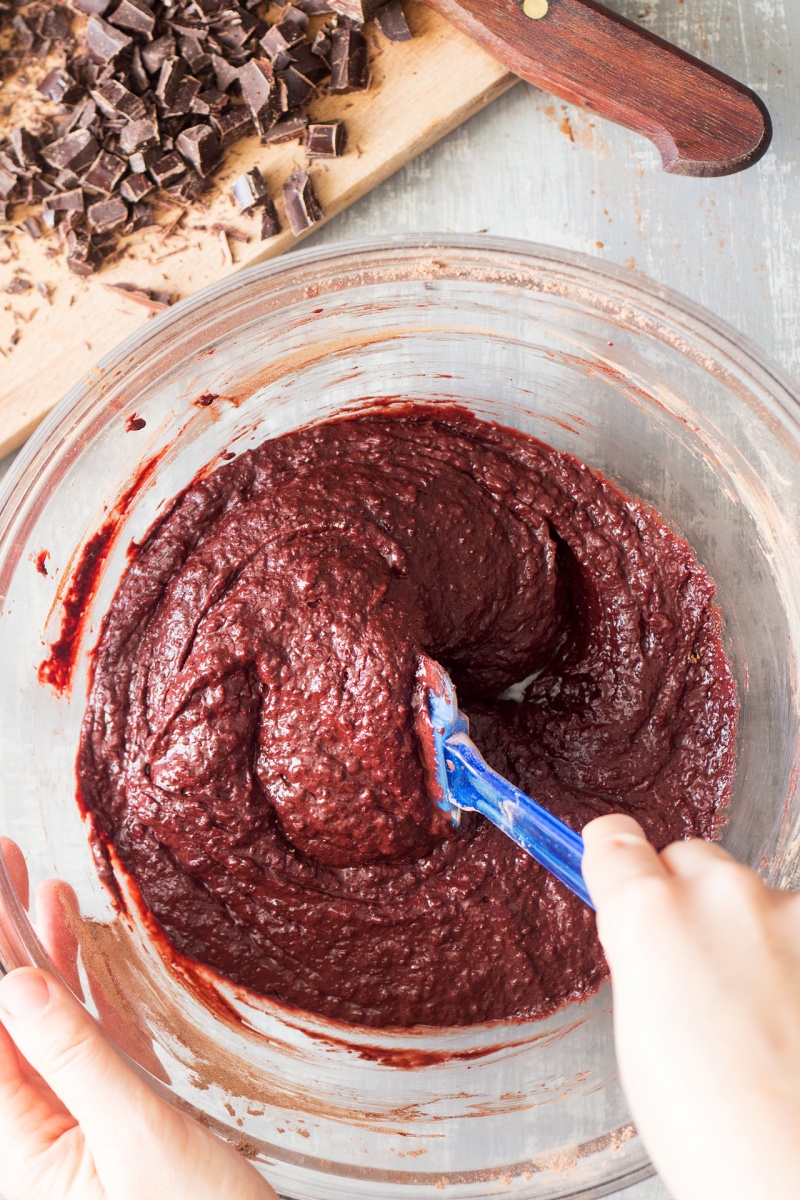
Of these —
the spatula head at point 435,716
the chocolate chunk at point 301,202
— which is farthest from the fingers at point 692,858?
the chocolate chunk at point 301,202

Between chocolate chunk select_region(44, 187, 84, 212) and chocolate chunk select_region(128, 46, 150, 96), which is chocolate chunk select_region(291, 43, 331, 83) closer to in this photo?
chocolate chunk select_region(128, 46, 150, 96)

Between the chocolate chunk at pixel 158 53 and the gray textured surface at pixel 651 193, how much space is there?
54 centimetres

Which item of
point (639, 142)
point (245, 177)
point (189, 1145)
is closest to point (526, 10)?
point (639, 142)

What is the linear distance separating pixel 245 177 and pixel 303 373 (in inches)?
20.5

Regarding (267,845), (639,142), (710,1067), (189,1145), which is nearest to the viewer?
(710,1067)

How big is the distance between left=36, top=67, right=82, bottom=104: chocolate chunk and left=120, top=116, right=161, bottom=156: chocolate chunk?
175mm

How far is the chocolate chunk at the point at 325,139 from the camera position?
2.20 meters

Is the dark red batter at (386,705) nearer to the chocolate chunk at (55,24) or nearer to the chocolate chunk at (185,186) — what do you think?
the chocolate chunk at (185,186)

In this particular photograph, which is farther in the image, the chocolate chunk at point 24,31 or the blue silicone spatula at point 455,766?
the chocolate chunk at point 24,31

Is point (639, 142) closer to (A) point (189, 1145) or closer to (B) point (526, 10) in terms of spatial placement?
(B) point (526, 10)

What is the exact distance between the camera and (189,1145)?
1.52 meters

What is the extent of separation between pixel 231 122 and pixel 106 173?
330mm

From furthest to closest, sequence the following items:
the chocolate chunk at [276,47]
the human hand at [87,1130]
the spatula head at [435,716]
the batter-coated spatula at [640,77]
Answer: the chocolate chunk at [276,47] → the batter-coated spatula at [640,77] → the spatula head at [435,716] → the human hand at [87,1130]

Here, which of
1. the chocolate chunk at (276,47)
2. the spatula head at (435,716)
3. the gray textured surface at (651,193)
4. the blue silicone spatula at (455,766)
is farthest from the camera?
the gray textured surface at (651,193)
